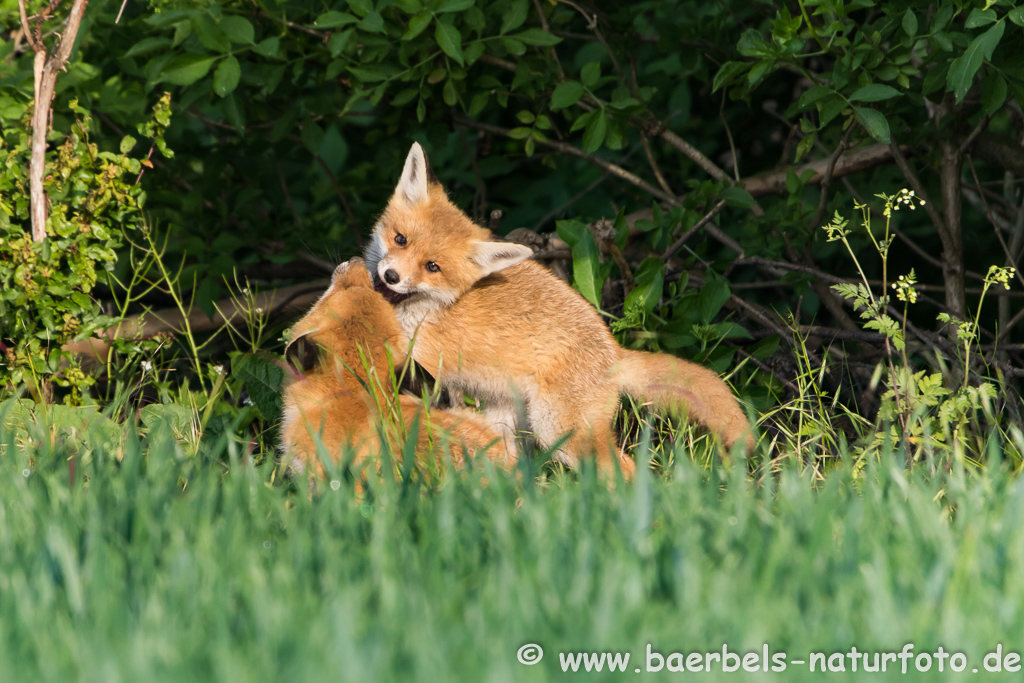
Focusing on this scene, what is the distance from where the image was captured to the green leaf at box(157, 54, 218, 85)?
3770mm

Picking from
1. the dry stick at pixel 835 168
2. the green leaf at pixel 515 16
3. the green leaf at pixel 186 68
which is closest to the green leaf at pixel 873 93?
the dry stick at pixel 835 168

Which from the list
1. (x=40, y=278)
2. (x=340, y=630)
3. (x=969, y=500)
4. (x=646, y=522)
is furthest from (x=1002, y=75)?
(x=40, y=278)

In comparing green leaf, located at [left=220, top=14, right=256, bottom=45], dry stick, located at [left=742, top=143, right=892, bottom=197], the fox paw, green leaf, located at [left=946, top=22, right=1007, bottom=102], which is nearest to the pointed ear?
the fox paw

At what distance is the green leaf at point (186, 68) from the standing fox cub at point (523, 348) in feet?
3.46

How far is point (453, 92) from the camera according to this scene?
13.5ft

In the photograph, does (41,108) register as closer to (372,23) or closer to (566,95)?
(372,23)

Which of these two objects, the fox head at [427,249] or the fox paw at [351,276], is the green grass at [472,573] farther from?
the fox head at [427,249]

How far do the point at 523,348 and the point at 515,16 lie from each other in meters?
1.44

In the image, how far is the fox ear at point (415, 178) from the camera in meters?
3.89

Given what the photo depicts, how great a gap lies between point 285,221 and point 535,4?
84.3 inches

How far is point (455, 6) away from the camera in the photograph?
356cm

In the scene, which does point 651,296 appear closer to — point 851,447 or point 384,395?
point 851,447

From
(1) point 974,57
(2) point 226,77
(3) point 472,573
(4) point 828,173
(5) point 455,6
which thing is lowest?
(3) point 472,573

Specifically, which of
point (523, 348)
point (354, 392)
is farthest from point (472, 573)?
point (523, 348)
